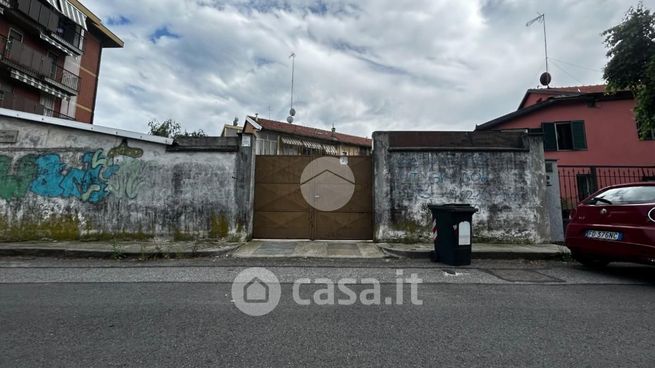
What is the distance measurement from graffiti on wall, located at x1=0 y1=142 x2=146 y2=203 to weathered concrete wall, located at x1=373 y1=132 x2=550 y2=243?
6.65 metres

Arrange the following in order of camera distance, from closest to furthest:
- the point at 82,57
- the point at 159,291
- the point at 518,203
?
the point at 159,291
the point at 518,203
the point at 82,57

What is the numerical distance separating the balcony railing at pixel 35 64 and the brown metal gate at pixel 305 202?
61.8 feet

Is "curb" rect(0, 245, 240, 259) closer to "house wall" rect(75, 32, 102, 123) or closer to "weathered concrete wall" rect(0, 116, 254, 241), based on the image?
"weathered concrete wall" rect(0, 116, 254, 241)

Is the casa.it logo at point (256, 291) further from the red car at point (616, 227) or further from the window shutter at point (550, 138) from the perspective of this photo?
the window shutter at point (550, 138)

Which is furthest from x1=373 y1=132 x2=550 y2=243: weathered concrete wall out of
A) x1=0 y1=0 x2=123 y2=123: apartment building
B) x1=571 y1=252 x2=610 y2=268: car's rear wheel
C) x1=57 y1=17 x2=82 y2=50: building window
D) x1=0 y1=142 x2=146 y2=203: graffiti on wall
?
x1=57 y1=17 x2=82 y2=50: building window

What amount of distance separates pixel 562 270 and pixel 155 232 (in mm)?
9176

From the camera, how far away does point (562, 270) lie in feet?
19.1

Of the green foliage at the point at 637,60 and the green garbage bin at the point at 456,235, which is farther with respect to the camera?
the green foliage at the point at 637,60

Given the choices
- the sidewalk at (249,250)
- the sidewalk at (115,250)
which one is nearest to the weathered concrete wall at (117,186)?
the sidewalk at (249,250)

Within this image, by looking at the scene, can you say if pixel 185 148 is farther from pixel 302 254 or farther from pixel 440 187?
pixel 440 187

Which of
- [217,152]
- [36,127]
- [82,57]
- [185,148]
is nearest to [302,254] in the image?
[217,152]

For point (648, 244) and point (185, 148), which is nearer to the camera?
point (648, 244)

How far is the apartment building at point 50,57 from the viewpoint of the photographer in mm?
17859
